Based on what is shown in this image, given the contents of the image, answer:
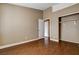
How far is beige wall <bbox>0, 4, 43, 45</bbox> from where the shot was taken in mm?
3518

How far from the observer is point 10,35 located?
378 cm

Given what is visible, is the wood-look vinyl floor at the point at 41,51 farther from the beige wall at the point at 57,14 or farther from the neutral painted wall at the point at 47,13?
the neutral painted wall at the point at 47,13

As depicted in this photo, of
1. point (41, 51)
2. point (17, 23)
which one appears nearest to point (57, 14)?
point (17, 23)

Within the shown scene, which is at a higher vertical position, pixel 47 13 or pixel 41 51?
pixel 47 13

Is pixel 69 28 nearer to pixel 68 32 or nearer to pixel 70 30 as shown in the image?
pixel 70 30

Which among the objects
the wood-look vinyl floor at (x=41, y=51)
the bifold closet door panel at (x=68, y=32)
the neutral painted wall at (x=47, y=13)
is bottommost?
the wood-look vinyl floor at (x=41, y=51)

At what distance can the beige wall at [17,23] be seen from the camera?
3.52 m

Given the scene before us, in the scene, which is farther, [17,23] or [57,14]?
[57,14]

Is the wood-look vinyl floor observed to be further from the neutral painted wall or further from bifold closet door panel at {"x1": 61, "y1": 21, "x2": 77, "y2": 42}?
the neutral painted wall

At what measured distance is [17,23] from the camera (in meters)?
4.09

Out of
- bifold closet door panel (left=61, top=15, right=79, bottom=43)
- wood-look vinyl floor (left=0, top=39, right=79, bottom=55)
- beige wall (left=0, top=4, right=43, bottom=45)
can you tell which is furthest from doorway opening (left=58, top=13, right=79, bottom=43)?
beige wall (left=0, top=4, right=43, bottom=45)

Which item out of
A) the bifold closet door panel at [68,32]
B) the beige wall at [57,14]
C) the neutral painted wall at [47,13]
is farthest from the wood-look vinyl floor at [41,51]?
the neutral painted wall at [47,13]
